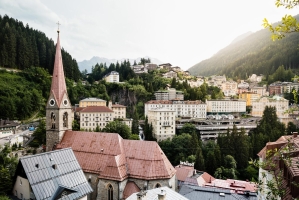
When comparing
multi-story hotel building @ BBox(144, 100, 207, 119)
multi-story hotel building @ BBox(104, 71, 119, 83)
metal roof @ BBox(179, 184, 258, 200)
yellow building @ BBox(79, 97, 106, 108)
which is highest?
multi-story hotel building @ BBox(104, 71, 119, 83)

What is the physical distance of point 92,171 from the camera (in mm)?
28328

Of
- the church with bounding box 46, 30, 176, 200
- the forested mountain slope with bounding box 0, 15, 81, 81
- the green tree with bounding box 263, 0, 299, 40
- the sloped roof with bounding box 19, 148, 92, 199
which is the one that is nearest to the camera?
the green tree with bounding box 263, 0, 299, 40

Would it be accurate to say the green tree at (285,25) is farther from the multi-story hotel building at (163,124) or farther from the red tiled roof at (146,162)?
the multi-story hotel building at (163,124)

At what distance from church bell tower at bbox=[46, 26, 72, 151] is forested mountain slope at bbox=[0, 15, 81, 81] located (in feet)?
238

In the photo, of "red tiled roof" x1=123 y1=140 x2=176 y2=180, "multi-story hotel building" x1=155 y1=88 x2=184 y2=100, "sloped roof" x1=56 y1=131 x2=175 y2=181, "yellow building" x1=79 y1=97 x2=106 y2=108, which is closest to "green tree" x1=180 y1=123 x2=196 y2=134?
"multi-story hotel building" x1=155 y1=88 x2=184 y2=100

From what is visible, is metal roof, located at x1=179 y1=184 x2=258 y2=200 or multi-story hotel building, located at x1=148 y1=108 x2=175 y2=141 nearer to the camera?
metal roof, located at x1=179 y1=184 x2=258 y2=200

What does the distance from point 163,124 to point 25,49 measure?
67.6 m

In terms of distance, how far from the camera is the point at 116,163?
87.9 ft

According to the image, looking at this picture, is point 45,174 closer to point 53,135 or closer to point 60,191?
point 60,191

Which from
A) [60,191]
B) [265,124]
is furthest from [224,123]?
[60,191]

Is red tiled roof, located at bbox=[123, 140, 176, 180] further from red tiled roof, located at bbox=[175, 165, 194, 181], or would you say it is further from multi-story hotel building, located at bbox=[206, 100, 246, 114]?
multi-story hotel building, located at bbox=[206, 100, 246, 114]

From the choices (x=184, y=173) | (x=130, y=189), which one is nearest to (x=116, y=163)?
(x=130, y=189)

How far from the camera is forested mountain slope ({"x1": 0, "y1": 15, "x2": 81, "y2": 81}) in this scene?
93.8m

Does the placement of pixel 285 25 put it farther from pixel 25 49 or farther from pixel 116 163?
pixel 25 49
